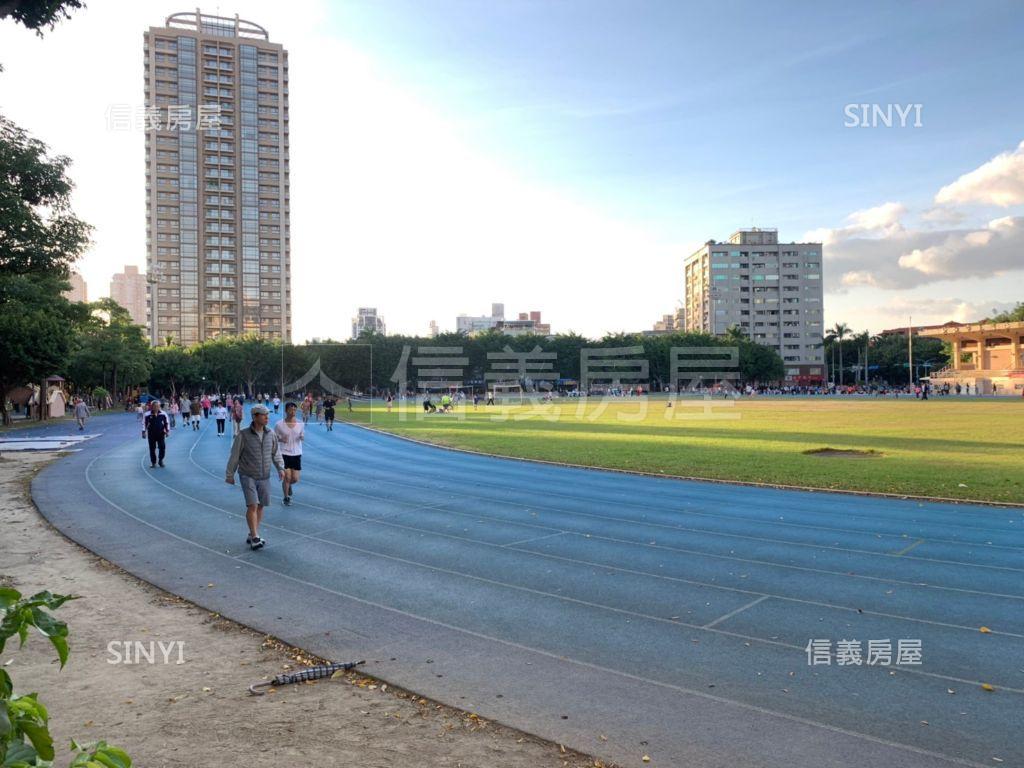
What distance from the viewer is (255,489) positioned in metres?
9.99

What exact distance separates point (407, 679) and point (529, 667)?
0.94m

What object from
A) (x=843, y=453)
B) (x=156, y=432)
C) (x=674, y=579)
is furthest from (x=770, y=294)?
(x=674, y=579)

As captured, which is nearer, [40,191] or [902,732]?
[902,732]

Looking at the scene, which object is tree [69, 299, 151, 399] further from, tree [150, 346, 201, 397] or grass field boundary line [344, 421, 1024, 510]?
grass field boundary line [344, 421, 1024, 510]

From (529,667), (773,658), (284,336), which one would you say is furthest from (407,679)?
(284,336)

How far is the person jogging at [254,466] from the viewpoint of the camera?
9844 millimetres

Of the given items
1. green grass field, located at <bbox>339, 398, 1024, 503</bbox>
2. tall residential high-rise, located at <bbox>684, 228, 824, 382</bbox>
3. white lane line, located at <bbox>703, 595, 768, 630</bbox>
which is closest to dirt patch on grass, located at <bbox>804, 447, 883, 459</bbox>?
green grass field, located at <bbox>339, 398, 1024, 503</bbox>

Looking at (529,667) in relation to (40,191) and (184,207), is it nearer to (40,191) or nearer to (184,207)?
(40,191)

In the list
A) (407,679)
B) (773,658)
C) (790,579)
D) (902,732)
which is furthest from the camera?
(790,579)

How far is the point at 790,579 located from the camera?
26.3 feet

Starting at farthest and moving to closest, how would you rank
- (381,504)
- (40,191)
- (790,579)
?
(40,191)
(381,504)
(790,579)

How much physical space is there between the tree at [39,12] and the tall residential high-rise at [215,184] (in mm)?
104686

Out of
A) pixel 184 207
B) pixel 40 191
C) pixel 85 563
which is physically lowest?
pixel 85 563

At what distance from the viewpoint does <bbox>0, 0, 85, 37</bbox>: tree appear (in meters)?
6.23
